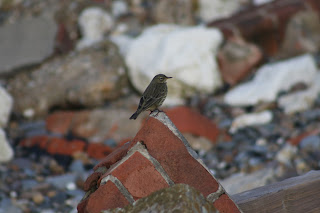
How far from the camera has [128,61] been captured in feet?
32.8

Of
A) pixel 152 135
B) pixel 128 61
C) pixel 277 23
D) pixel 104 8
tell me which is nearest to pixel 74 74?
pixel 128 61

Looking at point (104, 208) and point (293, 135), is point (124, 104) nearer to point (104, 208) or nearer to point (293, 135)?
point (293, 135)

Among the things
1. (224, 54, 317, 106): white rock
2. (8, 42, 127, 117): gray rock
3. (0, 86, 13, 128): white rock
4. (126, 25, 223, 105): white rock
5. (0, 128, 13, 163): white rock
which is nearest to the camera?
(0, 128, 13, 163): white rock

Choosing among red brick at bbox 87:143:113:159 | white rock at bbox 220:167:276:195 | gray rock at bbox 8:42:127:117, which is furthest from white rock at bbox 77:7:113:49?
white rock at bbox 220:167:276:195

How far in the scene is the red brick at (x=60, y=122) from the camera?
8766 millimetres

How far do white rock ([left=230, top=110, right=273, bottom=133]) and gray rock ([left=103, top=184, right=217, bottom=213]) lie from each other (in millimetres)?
6284

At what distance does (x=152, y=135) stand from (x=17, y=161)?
19.6 ft

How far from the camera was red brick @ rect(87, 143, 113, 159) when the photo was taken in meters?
7.63

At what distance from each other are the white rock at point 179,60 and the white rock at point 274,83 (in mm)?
660

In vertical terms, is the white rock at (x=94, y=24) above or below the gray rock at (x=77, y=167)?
above

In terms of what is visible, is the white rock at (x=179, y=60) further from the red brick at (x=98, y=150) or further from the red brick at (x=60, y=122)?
the red brick at (x=98, y=150)

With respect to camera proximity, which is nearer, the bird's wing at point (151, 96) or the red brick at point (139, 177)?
the red brick at point (139, 177)

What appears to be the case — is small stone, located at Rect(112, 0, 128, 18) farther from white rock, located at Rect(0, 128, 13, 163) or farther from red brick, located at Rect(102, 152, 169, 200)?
red brick, located at Rect(102, 152, 169, 200)

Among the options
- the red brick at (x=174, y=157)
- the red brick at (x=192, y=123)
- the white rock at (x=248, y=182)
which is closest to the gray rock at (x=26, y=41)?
the red brick at (x=192, y=123)
